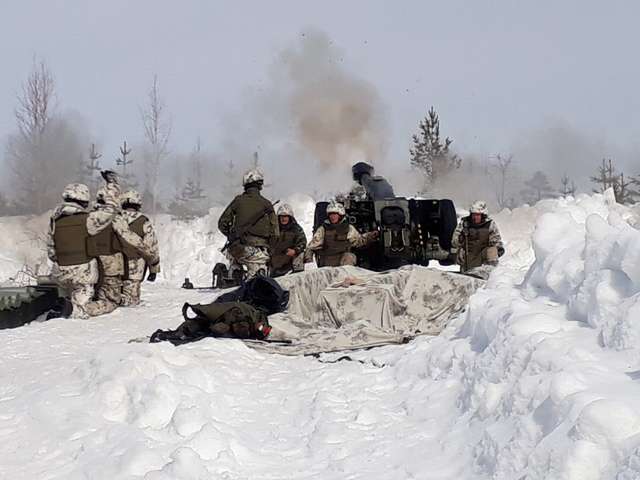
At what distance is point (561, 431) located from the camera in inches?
121

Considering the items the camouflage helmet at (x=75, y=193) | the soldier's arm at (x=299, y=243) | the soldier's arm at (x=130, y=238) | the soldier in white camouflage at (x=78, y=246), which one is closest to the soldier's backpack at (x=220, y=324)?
the soldier in white camouflage at (x=78, y=246)

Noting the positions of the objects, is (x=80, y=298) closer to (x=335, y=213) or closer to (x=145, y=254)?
(x=145, y=254)

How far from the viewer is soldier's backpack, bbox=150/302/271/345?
7387 mm

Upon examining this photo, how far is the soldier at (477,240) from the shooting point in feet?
40.1

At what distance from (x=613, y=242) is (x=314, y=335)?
12.3ft

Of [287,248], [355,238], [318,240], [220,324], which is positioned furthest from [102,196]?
[220,324]

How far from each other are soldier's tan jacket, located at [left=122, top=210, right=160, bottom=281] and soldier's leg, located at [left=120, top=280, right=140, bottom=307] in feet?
0.27

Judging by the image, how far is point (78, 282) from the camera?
10812mm

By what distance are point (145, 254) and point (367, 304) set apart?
178 inches

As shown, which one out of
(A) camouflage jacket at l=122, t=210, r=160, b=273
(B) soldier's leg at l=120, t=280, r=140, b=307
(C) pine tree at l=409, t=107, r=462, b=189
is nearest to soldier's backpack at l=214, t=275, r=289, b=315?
(A) camouflage jacket at l=122, t=210, r=160, b=273

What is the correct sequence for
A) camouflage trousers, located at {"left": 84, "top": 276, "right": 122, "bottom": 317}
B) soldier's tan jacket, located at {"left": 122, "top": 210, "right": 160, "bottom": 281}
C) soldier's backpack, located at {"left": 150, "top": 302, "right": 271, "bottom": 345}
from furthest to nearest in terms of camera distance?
soldier's tan jacket, located at {"left": 122, "top": 210, "right": 160, "bottom": 281}, camouflage trousers, located at {"left": 84, "top": 276, "right": 122, "bottom": 317}, soldier's backpack, located at {"left": 150, "top": 302, "right": 271, "bottom": 345}

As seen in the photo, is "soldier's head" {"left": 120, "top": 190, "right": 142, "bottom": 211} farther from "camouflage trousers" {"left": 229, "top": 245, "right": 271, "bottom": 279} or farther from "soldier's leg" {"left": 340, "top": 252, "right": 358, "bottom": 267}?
"soldier's leg" {"left": 340, "top": 252, "right": 358, "bottom": 267}

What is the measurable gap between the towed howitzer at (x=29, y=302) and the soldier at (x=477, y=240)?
588cm

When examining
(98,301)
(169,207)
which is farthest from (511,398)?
(169,207)
